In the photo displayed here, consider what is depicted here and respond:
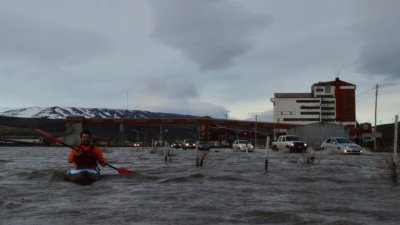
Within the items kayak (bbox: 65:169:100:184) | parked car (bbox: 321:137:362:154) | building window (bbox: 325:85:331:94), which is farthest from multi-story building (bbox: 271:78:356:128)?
kayak (bbox: 65:169:100:184)

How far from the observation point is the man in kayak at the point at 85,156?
16469 mm

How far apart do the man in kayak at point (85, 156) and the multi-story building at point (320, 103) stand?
143 m

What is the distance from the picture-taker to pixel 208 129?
111562mm

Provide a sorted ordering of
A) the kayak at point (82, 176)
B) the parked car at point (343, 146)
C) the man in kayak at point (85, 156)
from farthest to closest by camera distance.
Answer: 1. the parked car at point (343, 146)
2. the man in kayak at point (85, 156)
3. the kayak at point (82, 176)

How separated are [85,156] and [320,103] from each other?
144422mm

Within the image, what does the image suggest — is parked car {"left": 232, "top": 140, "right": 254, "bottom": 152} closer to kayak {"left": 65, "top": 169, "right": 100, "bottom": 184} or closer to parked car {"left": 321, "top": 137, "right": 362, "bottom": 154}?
parked car {"left": 321, "top": 137, "right": 362, "bottom": 154}

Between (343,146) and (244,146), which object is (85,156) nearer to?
(343,146)

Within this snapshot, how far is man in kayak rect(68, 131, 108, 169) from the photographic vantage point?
1647 centimetres

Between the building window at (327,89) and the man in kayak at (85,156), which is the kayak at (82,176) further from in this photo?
the building window at (327,89)

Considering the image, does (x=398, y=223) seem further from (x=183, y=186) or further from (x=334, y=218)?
(x=183, y=186)

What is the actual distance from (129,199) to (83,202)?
1.02 m

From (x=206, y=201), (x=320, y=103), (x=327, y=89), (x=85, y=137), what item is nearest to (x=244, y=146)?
(x=85, y=137)

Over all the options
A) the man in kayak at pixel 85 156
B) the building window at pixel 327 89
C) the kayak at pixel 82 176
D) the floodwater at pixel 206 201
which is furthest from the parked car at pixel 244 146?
the building window at pixel 327 89

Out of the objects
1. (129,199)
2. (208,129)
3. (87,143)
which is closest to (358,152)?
(87,143)
